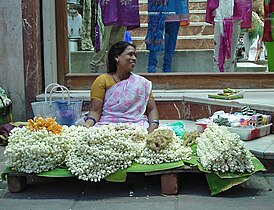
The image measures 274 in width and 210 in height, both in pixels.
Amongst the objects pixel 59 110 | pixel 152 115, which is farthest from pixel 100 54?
pixel 152 115

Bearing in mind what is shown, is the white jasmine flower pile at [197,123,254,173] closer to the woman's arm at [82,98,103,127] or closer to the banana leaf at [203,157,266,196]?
the banana leaf at [203,157,266,196]

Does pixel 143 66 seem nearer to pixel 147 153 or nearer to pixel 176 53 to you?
pixel 176 53

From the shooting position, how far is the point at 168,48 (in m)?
7.55

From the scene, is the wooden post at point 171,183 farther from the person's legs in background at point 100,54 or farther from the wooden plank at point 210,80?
the person's legs in background at point 100,54

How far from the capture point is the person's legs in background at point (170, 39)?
24.6 ft

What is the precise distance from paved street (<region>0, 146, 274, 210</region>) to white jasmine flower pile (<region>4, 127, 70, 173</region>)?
0.23 meters

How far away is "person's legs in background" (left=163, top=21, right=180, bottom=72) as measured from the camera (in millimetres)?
7496

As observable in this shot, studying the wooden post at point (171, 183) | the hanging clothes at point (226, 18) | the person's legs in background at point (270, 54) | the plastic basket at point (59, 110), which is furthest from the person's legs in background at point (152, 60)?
the wooden post at point (171, 183)

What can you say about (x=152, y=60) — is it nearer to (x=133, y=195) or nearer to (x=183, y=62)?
(x=183, y=62)

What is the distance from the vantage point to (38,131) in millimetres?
4449

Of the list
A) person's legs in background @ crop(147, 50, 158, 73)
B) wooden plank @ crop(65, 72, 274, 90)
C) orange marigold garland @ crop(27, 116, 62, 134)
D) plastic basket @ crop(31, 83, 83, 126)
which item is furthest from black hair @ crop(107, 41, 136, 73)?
person's legs in background @ crop(147, 50, 158, 73)

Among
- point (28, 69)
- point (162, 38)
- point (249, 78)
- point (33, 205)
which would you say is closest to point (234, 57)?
point (249, 78)

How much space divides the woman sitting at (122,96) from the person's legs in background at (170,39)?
2.27m

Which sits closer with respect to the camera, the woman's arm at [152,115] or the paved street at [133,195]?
the paved street at [133,195]
